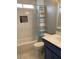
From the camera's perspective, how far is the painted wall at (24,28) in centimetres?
434

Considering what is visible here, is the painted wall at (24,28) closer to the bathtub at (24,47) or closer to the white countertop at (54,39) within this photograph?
the bathtub at (24,47)

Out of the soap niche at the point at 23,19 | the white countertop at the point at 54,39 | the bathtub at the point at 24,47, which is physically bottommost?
the bathtub at the point at 24,47

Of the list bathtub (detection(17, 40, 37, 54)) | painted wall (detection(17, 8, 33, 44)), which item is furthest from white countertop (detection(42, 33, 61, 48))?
painted wall (detection(17, 8, 33, 44))

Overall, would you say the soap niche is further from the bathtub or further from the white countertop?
the white countertop

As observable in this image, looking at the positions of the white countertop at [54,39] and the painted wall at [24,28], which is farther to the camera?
the painted wall at [24,28]


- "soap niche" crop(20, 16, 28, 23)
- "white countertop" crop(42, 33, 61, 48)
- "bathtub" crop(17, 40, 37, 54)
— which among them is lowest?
"bathtub" crop(17, 40, 37, 54)

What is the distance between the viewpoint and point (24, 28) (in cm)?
451

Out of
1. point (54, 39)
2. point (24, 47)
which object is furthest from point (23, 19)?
point (54, 39)

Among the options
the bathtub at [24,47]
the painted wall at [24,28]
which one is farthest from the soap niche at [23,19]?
the bathtub at [24,47]

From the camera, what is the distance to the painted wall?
14.2 ft
